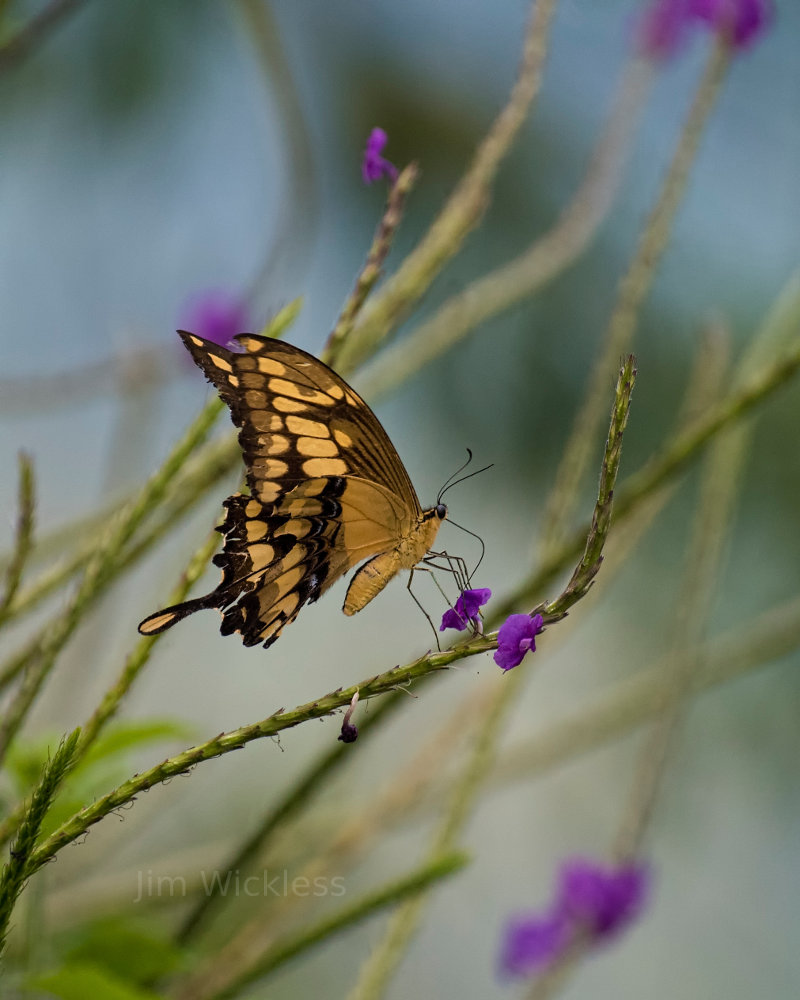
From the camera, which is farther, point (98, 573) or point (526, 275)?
point (526, 275)

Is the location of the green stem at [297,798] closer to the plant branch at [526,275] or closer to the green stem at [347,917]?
the green stem at [347,917]

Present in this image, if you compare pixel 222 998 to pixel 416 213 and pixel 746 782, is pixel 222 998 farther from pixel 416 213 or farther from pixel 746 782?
pixel 746 782

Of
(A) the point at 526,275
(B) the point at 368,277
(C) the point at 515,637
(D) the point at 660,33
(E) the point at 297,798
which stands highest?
(D) the point at 660,33

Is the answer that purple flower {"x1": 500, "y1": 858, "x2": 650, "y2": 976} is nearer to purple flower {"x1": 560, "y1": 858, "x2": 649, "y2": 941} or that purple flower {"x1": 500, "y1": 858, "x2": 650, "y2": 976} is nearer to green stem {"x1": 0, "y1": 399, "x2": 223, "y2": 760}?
purple flower {"x1": 560, "y1": 858, "x2": 649, "y2": 941}

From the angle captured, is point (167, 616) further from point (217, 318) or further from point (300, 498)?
point (217, 318)

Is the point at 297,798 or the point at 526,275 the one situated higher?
the point at 526,275

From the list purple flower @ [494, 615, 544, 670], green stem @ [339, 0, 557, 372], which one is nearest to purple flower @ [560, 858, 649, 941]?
green stem @ [339, 0, 557, 372]

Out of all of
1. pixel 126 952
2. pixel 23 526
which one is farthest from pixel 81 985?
pixel 23 526
